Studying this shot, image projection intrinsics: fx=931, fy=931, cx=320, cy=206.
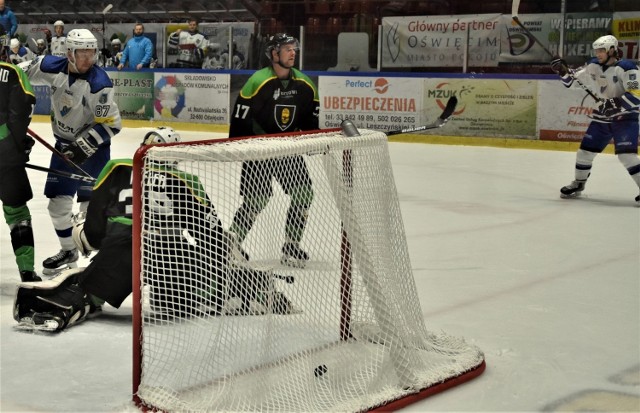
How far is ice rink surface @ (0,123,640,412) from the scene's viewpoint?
8.52 ft

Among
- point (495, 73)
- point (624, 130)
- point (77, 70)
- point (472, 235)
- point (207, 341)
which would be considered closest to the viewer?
point (207, 341)

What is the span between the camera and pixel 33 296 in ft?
10.4

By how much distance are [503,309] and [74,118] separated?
6.78 ft

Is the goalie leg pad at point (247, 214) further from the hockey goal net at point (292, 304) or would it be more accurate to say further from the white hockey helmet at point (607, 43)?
the white hockey helmet at point (607, 43)

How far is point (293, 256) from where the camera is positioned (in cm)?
262

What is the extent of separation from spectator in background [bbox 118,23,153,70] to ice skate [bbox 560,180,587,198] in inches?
278

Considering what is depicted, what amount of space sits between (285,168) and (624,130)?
4566mm

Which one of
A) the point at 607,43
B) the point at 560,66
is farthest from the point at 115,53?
the point at 607,43

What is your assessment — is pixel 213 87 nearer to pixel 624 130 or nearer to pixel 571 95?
pixel 571 95

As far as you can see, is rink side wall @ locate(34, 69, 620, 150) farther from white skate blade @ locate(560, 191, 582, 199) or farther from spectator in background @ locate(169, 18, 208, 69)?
white skate blade @ locate(560, 191, 582, 199)

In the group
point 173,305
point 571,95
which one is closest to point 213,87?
point 571,95

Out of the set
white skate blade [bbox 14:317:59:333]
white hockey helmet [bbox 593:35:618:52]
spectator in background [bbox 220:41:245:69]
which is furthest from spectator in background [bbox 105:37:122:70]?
white skate blade [bbox 14:317:59:333]

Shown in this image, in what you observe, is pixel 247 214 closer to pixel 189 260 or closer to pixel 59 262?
pixel 189 260

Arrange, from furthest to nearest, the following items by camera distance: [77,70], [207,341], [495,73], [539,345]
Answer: [495,73]
[77,70]
[539,345]
[207,341]
